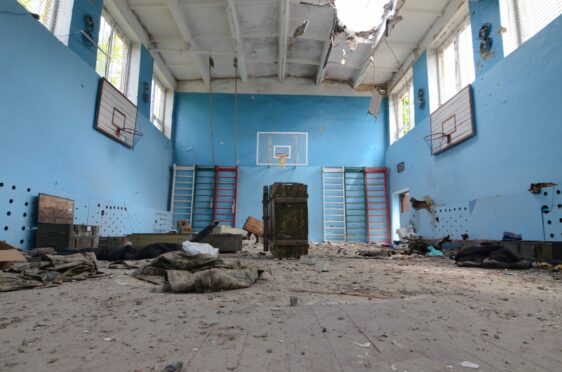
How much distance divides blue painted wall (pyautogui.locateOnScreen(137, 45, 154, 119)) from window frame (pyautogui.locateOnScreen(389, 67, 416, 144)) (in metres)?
6.87

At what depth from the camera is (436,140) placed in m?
6.68

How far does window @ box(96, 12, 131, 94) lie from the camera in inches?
233

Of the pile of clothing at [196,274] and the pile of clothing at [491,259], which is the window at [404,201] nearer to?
the pile of clothing at [491,259]

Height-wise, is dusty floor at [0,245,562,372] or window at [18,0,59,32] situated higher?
window at [18,0,59,32]

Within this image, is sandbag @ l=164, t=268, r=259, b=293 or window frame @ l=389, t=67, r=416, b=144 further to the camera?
window frame @ l=389, t=67, r=416, b=144

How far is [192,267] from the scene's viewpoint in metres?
2.11

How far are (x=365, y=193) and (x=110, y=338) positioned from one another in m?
8.98

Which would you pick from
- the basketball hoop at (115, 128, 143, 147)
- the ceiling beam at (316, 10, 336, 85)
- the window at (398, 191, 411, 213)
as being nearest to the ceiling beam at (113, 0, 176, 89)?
the basketball hoop at (115, 128, 143, 147)

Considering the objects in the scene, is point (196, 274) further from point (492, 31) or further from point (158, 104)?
point (158, 104)

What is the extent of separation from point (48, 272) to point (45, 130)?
9.94 feet

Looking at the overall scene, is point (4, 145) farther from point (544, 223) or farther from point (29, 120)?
point (544, 223)

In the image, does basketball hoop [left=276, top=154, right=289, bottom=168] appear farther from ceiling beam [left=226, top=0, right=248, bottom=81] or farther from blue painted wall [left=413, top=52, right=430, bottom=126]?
blue painted wall [left=413, top=52, right=430, bottom=126]

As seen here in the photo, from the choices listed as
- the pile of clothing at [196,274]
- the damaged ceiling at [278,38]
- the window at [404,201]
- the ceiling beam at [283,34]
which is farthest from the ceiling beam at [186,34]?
the window at [404,201]

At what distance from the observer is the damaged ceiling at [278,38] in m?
6.63
